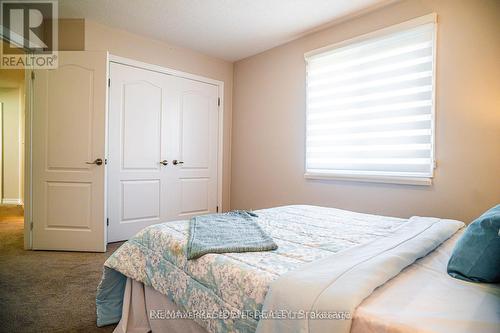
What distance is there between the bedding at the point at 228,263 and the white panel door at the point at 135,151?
189 centimetres

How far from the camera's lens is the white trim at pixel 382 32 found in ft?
7.82

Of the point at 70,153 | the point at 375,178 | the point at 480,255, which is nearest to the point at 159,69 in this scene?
the point at 70,153

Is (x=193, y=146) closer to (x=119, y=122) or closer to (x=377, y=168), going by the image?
(x=119, y=122)

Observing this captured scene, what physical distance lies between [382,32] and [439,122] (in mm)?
1021

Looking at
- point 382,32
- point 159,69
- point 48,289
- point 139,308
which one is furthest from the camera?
point 159,69

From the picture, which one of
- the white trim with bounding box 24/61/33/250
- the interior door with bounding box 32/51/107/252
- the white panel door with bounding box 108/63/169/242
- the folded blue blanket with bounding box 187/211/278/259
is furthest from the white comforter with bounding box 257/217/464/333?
the white trim with bounding box 24/61/33/250

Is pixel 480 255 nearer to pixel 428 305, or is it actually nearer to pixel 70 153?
pixel 428 305

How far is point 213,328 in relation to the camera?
1006 millimetres

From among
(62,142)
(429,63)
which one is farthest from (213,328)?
(62,142)

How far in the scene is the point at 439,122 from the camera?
7.68 feet

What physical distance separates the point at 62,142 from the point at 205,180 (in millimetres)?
1830

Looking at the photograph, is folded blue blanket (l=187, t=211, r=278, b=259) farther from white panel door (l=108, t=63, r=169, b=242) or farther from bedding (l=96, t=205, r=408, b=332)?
white panel door (l=108, t=63, r=169, b=242)

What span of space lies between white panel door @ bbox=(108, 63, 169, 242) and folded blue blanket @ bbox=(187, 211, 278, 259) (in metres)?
2.02

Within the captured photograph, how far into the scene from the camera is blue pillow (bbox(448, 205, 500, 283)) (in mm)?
878
